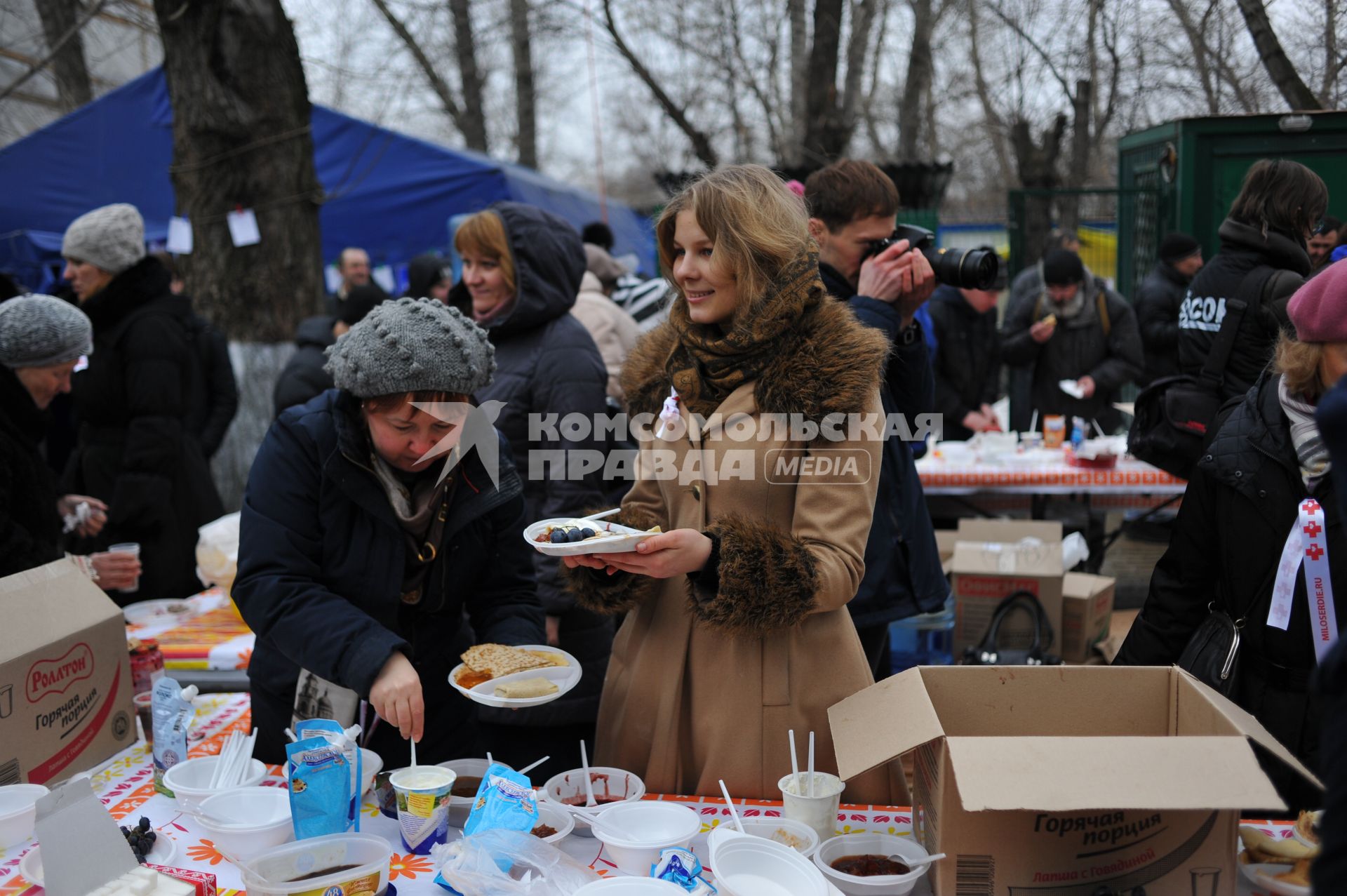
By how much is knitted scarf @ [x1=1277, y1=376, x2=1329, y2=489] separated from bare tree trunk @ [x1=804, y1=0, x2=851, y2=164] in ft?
21.0

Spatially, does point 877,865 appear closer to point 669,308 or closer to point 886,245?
point 669,308

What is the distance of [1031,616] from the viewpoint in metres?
4.29

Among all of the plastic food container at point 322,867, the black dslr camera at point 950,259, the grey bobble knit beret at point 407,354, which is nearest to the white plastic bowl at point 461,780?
the plastic food container at point 322,867

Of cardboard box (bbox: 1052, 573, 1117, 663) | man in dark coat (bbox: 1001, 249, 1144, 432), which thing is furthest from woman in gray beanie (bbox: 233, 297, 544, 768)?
man in dark coat (bbox: 1001, 249, 1144, 432)

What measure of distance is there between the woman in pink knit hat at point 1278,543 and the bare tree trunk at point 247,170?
16.9 ft

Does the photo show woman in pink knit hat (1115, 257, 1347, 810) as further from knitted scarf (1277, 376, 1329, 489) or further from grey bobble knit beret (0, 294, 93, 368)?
grey bobble knit beret (0, 294, 93, 368)

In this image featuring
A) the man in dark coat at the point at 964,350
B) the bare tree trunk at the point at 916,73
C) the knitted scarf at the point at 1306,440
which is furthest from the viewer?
the bare tree trunk at the point at 916,73

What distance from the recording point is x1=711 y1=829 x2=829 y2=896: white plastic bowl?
158 centimetres

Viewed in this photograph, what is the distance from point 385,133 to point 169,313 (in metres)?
7.00

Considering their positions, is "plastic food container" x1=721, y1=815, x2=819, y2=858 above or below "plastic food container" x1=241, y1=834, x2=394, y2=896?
below

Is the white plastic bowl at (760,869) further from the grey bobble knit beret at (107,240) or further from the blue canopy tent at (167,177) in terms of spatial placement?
the blue canopy tent at (167,177)

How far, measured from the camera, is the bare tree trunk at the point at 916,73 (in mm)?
10961

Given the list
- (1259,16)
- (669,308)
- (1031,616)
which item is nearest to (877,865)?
(669,308)

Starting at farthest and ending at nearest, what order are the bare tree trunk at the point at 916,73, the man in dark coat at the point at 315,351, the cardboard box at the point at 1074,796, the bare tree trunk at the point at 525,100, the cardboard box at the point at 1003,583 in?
1. the bare tree trunk at the point at 525,100
2. the bare tree trunk at the point at 916,73
3. the cardboard box at the point at 1003,583
4. the man in dark coat at the point at 315,351
5. the cardboard box at the point at 1074,796
